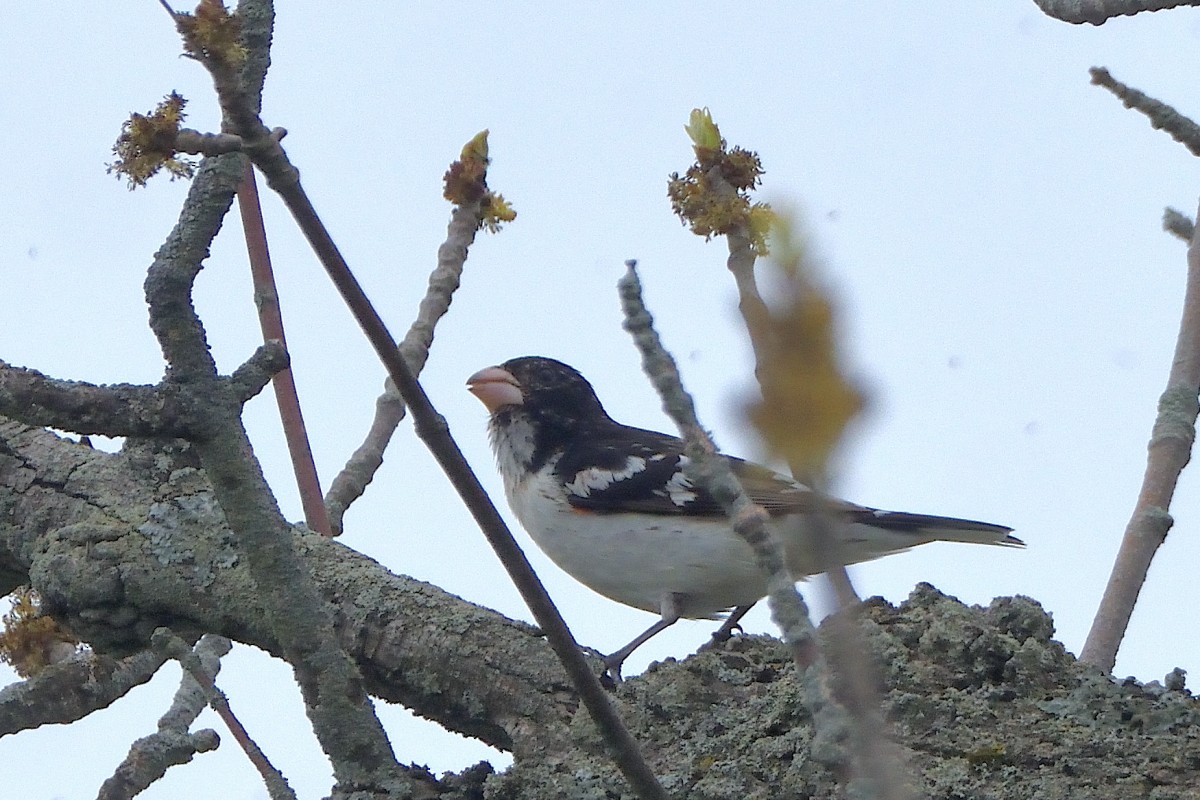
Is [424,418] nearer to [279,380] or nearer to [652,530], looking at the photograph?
A: [279,380]

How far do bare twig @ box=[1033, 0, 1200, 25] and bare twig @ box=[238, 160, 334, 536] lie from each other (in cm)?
204

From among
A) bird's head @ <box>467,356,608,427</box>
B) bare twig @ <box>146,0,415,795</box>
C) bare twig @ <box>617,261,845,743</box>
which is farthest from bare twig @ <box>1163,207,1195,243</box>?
bare twig @ <box>617,261,845,743</box>

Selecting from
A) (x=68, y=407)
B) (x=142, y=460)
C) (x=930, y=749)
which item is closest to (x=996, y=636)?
(x=930, y=749)

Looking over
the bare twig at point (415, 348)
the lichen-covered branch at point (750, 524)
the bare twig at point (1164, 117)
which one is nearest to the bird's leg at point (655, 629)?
the bare twig at point (415, 348)

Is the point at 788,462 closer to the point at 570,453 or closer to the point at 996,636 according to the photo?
the point at 996,636

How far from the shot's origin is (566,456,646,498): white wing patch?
4651 mm

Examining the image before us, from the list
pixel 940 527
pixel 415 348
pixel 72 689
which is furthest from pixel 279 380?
pixel 940 527

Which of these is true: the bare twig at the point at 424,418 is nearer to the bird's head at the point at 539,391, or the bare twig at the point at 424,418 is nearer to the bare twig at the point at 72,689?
the bare twig at the point at 72,689

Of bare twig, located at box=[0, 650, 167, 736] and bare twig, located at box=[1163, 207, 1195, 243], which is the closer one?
bare twig, located at box=[0, 650, 167, 736]

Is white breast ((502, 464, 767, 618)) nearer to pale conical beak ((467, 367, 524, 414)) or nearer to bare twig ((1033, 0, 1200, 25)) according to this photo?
pale conical beak ((467, 367, 524, 414))

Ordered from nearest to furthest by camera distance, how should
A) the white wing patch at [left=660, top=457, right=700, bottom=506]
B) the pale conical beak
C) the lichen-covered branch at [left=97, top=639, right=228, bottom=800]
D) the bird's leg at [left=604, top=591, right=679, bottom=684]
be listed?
the lichen-covered branch at [left=97, top=639, right=228, bottom=800]
the bird's leg at [left=604, top=591, right=679, bottom=684]
the white wing patch at [left=660, top=457, right=700, bottom=506]
the pale conical beak

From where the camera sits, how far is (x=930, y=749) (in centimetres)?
250

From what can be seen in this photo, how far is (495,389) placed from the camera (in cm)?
532

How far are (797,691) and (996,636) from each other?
389 millimetres
